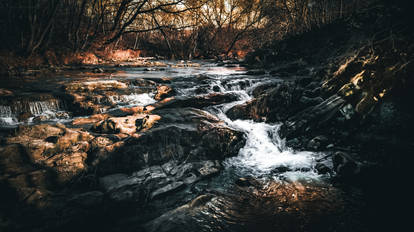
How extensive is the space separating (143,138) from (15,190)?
1.81 meters

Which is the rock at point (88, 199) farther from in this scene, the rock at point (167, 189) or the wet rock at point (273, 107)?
the wet rock at point (273, 107)

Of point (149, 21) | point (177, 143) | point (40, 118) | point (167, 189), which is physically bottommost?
point (167, 189)

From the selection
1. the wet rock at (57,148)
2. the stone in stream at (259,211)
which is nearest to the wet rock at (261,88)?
the stone in stream at (259,211)

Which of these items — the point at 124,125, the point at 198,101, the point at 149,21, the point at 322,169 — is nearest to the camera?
the point at 322,169

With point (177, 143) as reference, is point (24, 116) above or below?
above

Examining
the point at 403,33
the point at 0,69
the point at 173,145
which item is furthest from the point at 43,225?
the point at 0,69

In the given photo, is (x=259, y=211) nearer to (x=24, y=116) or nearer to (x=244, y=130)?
(x=244, y=130)

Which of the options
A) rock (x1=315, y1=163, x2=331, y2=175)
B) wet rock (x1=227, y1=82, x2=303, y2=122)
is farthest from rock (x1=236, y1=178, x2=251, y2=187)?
wet rock (x1=227, y1=82, x2=303, y2=122)

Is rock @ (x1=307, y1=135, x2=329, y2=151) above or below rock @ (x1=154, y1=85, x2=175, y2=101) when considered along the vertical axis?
below

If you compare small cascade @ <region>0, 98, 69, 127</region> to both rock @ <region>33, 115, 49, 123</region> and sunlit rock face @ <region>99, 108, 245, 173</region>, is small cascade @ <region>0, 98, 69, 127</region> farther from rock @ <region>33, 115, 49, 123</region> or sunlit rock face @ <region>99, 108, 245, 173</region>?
sunlit rock face @ <region>99, 108, 245, 173</region>

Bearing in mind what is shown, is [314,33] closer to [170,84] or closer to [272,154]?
[170,84]

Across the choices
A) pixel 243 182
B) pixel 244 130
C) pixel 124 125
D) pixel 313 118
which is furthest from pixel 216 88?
pixel 243 182

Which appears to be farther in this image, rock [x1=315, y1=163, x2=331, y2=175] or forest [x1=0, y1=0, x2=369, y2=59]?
forest [x1=0, y1=0, x2=369, y2=59]

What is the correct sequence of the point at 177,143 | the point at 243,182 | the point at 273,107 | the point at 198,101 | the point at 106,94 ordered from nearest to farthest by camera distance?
the point at 243,182, the point at 177,143, the point at 273,107, the point at 106,94, the point at 198,101
